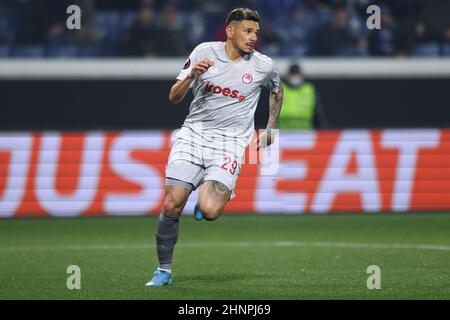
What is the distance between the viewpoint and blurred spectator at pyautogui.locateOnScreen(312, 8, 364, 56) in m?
17.9

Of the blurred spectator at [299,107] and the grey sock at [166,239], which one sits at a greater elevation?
the blurred spectator at [299,107]

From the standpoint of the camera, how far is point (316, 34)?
59.1 ft

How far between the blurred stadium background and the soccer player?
589mm

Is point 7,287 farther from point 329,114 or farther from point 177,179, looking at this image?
point 329,114

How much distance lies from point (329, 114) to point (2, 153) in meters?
5.71

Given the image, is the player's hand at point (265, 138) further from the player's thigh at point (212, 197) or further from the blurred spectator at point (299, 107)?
the blurred spectator at point (299, 107)

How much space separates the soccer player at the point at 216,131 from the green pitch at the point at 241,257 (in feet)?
1.87

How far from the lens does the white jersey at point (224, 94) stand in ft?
27.3

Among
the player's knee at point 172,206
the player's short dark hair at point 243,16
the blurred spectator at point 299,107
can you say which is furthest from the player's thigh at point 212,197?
the blurred spectator at point 299,107

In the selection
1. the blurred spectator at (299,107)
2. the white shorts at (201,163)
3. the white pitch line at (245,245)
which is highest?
the blurred spectator at (299,107)

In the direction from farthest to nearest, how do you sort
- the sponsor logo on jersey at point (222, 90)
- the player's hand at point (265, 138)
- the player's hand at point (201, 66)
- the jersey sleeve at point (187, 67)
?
the player's hand at point (265, 138), the sponsor logo on jersey at point (222, 90), the jersey sleeve at point (187, 67), the player's hand at point (201, 66)

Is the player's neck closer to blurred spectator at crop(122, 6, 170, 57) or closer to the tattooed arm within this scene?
the tattooed arm

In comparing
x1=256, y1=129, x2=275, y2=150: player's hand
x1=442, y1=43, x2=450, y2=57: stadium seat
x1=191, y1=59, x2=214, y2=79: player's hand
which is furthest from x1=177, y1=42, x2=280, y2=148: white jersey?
x1=442, y1=43, x2=450, y2=57: stadium seat

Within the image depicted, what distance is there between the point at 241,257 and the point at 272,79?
2.35m
